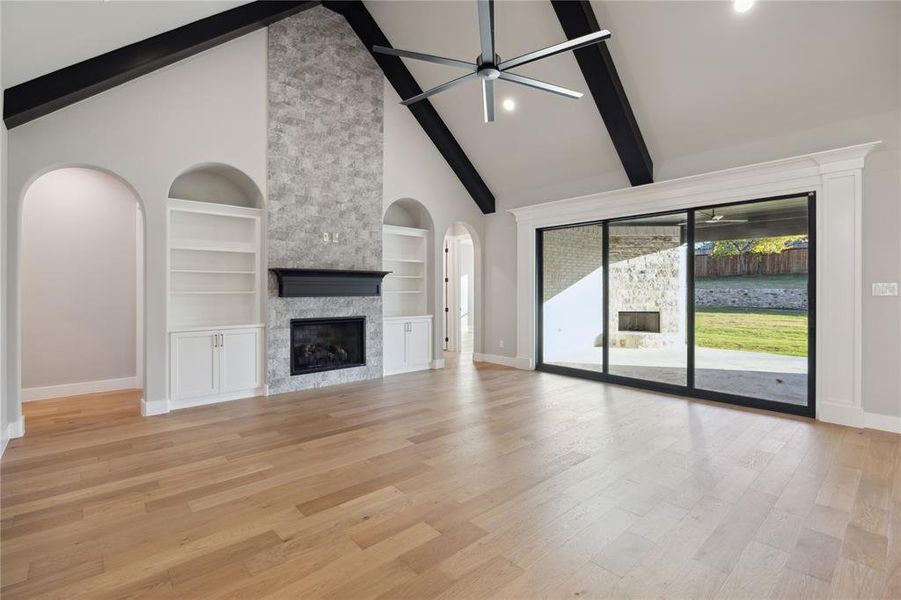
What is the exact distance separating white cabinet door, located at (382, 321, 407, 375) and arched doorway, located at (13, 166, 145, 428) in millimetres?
3034

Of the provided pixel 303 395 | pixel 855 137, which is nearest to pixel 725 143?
pixel 855 137

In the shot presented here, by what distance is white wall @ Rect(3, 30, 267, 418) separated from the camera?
153 inches

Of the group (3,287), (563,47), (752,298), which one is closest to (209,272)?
(3,287)

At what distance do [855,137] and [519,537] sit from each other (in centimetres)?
478

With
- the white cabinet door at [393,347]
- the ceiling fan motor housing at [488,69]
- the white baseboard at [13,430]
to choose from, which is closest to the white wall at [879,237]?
the ceiling fan motor housing at [488,69]

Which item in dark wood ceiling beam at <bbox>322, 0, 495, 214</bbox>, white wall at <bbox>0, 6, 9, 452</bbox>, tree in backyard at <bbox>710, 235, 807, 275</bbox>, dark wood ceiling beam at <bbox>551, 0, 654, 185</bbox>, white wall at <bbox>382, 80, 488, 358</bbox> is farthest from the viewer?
white wall at <bbox>382, 80, 488, 358</bbox>

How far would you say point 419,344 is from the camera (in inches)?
274

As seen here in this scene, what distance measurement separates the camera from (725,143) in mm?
4930

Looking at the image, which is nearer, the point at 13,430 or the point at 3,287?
the point at 3,287

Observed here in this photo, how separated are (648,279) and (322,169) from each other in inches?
179

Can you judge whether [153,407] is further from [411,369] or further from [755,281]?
[755,281]

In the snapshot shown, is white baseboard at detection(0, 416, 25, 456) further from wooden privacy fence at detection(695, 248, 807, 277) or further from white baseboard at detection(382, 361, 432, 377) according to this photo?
wooden privacy fence at detection(695, 248, 807, 277)

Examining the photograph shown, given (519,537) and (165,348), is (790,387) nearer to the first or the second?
(519,537)

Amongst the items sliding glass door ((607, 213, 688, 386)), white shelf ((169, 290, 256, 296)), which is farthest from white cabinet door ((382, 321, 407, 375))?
sliding glass door ((607, 213, 688, 386))
